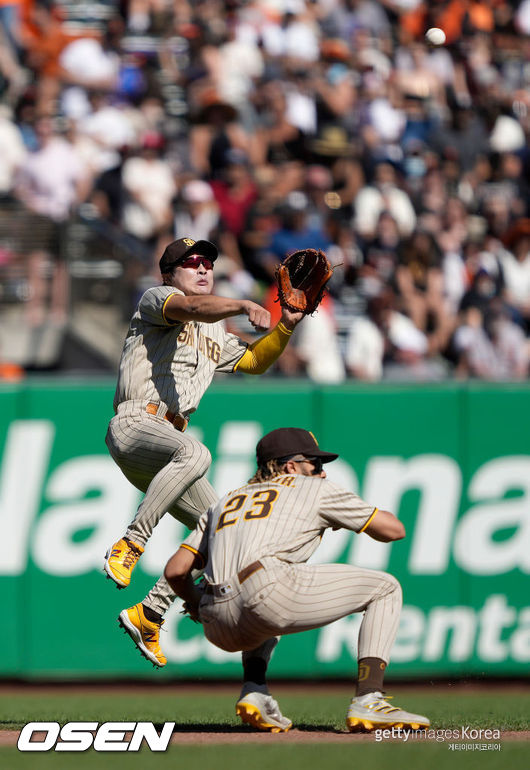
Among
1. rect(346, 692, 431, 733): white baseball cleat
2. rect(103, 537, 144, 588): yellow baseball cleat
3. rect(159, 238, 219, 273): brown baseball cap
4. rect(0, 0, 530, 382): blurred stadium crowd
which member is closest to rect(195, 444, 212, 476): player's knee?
rect(103, 537, 144, 588): yellow baseball cleat

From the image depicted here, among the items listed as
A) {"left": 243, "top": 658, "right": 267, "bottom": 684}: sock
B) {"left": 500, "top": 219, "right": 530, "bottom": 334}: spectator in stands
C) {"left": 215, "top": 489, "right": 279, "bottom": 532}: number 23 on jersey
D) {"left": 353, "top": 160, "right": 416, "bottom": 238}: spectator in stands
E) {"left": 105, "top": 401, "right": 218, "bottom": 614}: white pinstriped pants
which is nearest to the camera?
{"left": 215, "top": 489, "right": 279, "bottom": 532}: number 23 on jersey

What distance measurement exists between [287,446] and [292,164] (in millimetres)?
7598

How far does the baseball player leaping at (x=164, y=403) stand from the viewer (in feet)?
20.7

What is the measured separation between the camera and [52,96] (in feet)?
45.4

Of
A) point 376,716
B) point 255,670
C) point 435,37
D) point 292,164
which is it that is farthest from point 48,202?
point 376,716

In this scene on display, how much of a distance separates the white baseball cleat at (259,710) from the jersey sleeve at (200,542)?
699 mm

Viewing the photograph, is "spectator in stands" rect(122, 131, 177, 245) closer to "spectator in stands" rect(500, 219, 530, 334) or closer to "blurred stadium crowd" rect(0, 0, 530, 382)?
"blurred stadium crowd" rect(0, 0, 530, 382)

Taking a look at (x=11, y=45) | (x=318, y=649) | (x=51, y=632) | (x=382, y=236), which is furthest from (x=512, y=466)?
(x=11, y=45)

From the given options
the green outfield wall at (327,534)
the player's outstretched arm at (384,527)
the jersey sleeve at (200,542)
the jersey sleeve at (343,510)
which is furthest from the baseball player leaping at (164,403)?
the green outfield wall at (327,534)

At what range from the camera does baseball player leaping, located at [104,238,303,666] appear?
20.7 ft

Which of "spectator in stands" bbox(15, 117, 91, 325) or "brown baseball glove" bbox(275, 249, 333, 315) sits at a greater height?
"brown baseball glove" bbox(275, 249, 333, 315)

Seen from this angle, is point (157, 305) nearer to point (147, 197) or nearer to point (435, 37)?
point (435, 37)

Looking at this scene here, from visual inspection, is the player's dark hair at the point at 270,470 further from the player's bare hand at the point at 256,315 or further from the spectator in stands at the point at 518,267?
the spectator in stands at the point at 518,267

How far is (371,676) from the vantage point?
242 inches
